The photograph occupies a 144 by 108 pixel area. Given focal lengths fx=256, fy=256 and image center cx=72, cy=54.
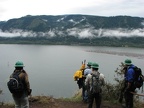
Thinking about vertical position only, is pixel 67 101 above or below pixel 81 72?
below

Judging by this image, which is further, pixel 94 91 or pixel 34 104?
pixel 34 104

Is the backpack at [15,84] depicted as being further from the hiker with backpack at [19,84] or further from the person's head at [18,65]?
the person's head at [18,65]

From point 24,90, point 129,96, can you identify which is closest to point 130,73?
point 129,96

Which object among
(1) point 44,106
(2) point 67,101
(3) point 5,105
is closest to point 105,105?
(2) point 67,101

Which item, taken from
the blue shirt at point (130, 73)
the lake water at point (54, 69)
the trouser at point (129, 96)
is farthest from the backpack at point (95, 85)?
the lake water at point (54, 69)

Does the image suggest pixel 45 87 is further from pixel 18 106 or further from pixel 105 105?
pixel 18 106

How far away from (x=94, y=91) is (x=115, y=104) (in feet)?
7.85

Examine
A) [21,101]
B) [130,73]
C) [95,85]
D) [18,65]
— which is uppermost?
[18,65]

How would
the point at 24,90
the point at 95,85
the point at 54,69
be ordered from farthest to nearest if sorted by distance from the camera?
the point at 54,69
the point at 95,85
the point at 24,90

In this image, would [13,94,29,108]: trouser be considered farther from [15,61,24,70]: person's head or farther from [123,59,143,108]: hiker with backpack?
[123,59,143,108]: hiker with backpack

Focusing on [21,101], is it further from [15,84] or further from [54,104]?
[54,104]

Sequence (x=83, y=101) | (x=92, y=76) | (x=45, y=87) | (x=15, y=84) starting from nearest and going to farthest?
(x=15, y=84), (x=92, y=76), (x=83, y=101), (x=45, y=87)

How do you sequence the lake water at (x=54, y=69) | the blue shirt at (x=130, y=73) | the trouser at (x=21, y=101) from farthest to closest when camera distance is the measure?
1. the lake water at (x=54, y=69)
2. the blue shirt at (x=130, y=73)
3. the trouser at (x=21, y=101)

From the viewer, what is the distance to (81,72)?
998cm
